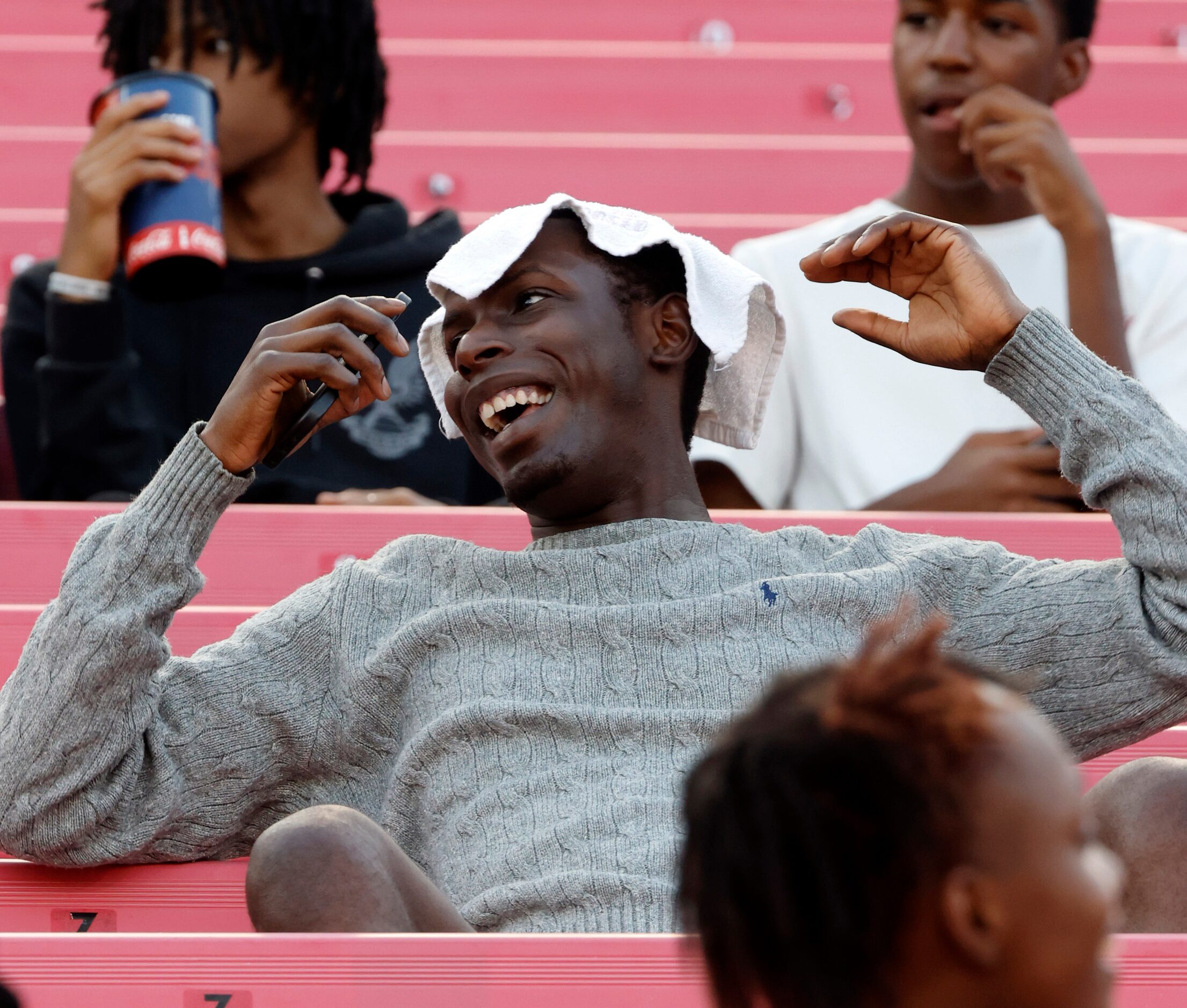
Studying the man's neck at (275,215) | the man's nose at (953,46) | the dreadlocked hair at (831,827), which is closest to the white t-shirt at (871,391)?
the man's nose at (953,46)

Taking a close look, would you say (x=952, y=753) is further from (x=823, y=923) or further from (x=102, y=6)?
(x=102, y=6)

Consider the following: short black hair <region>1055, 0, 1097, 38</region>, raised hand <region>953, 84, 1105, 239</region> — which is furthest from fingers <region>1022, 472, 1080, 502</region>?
short black hair <region>1055, 0, 1097, 38</region>

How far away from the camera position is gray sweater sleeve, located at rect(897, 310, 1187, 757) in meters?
1.21

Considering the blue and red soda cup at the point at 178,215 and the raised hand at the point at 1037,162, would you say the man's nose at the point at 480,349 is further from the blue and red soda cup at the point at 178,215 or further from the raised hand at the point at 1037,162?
the raised hand at the point at 1037,162

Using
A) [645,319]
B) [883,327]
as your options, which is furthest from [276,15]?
[883,327]

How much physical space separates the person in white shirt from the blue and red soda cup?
500mm

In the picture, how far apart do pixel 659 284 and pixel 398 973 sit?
2.18ft

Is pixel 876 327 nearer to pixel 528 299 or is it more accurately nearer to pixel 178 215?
pixel 528 299

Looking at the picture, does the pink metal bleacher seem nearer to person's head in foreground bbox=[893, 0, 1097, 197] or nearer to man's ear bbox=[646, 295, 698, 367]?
person's head in foreground bbox=[893, 0, 1097, 197]

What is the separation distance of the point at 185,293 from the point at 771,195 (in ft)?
4.16

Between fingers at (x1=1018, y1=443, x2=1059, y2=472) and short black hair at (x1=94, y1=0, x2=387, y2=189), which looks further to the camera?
short black hair at (x1=94, y1=0, x2=387, y2=189)

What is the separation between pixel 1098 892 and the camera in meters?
0.60

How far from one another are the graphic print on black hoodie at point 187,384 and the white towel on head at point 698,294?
45 cm

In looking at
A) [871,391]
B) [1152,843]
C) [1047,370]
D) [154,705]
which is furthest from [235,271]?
[1152,843]
